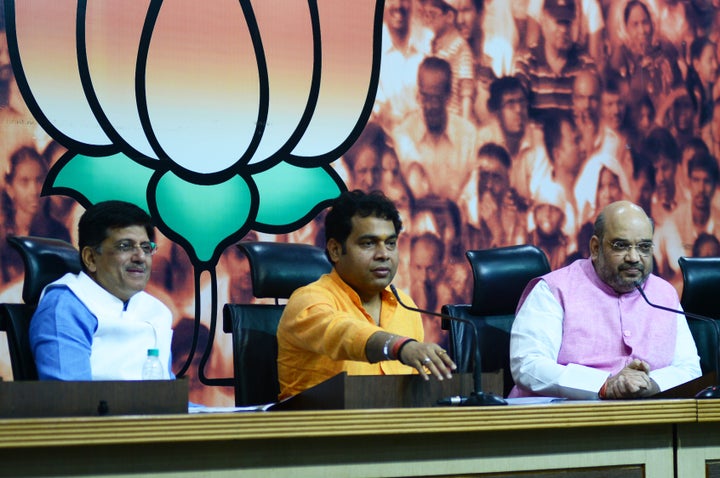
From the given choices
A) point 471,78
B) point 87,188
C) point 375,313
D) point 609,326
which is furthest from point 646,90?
point 87,188

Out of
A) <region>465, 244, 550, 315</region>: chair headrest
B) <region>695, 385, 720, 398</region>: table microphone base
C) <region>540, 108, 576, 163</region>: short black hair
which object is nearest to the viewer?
<region>695, 385, 720, 398</region>: table microphone base

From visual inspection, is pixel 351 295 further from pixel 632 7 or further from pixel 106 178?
pixel 632 7

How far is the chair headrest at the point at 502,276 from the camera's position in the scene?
3.10m

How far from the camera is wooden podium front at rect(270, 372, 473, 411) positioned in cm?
165

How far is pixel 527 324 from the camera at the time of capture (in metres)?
2.98

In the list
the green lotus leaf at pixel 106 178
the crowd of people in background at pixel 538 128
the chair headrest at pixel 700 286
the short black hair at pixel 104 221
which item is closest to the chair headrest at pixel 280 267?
the short black hair at pixel 104 221

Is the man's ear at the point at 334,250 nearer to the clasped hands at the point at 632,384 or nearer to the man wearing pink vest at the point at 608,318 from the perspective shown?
the man wearing pink vest at the point at 608,318

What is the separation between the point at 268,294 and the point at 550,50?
70.3 inches

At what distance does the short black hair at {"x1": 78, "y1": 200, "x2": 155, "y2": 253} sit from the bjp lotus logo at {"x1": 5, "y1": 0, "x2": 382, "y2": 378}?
0.55m

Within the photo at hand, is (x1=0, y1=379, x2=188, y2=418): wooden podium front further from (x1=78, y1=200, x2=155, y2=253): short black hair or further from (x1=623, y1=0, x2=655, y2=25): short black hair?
(x1=623, y1=0, x2=655, y2=25): short black hair

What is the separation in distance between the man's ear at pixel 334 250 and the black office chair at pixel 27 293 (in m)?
0.69

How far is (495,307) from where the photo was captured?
315 cm

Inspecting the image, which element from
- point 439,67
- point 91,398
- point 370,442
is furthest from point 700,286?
point 91,398

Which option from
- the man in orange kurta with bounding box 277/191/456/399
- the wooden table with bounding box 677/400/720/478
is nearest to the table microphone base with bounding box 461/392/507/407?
the wooden table with bounding box 677/400/720/478
